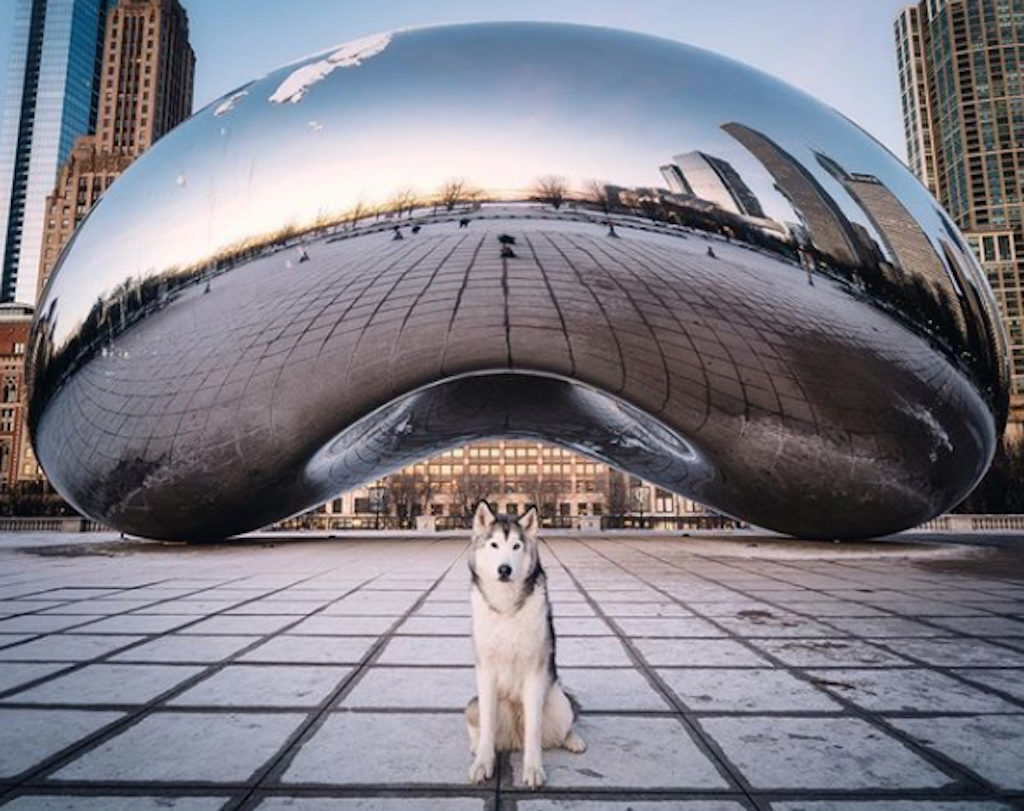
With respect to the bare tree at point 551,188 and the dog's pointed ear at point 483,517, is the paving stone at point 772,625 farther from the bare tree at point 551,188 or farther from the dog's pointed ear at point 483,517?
the bare tree at point 551,188

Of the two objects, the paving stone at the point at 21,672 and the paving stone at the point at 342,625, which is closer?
the paving stone at the point at 21,672

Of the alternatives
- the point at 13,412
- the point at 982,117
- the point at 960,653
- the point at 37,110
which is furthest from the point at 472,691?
the point at 37,110

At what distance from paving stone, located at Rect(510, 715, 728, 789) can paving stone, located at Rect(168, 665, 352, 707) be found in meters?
1.09

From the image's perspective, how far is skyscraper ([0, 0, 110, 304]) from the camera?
131875 mm

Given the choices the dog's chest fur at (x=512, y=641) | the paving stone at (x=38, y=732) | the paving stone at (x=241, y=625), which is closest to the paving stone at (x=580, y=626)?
the paving stone at (x=241, y=625)

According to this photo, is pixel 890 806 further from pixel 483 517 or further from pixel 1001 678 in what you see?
pixel 1001 678

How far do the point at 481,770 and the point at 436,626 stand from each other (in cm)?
247

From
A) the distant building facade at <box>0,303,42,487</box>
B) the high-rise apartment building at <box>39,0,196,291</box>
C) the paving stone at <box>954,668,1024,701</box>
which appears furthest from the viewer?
the high-rise apartment building at <box>39,0,196,291</box>

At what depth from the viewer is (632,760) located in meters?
2.11

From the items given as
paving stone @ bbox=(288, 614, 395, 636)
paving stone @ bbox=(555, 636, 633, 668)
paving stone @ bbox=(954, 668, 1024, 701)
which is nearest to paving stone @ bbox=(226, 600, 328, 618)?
paving stone @ bbox=(288, 614, 395, 636)

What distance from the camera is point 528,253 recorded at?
7.41m

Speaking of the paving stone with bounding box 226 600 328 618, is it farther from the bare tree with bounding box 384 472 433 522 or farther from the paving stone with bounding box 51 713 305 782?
the bare tree with bounding box 384 472 433 522

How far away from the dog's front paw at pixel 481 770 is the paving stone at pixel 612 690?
717mm

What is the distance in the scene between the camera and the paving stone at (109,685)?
2.74 metres
